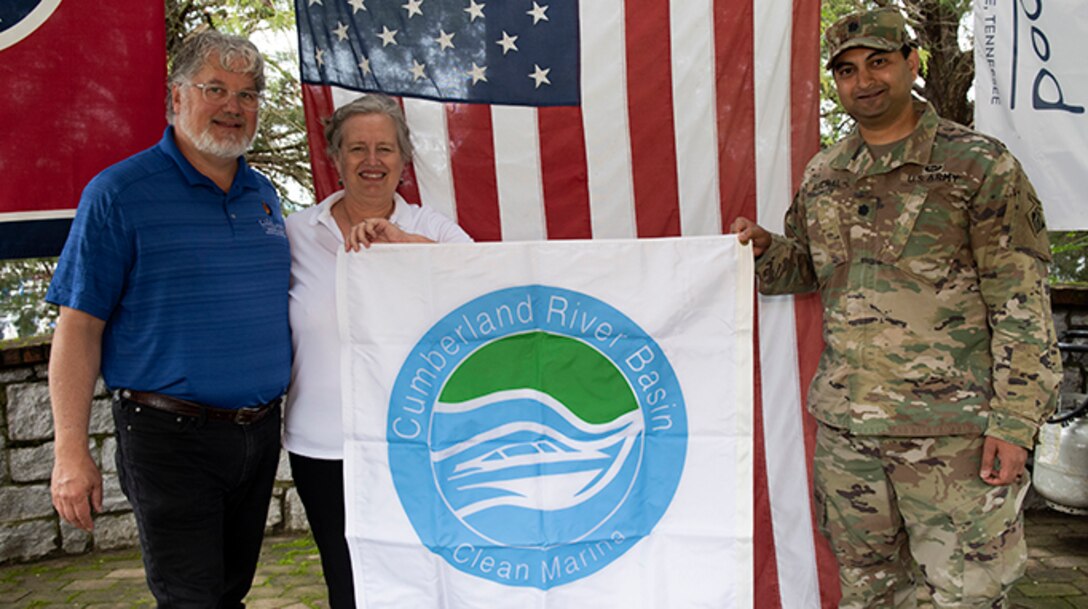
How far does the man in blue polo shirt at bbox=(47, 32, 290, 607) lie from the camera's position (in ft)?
5.85

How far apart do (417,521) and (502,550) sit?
237mm

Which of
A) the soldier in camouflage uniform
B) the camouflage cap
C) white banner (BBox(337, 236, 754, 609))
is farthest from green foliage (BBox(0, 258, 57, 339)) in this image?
the camouflage cap

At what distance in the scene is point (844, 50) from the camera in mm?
Answer: 2031

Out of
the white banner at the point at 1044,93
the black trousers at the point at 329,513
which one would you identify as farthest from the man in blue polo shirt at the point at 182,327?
the white banner at the point at 1044,93

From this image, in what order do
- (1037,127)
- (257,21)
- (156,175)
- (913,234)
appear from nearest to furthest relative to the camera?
1. (156,175)
2. (913,234)
3. (1037,127)
4. (257,21)

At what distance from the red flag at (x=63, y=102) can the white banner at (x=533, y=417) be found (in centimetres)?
101

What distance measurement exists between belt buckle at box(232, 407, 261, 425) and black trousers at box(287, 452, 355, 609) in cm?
19

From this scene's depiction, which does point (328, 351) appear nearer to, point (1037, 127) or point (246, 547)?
point (246, 547)

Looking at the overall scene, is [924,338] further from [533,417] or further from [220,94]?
[220,94]

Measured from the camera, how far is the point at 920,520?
201 cm

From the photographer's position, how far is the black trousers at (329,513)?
6.88ft

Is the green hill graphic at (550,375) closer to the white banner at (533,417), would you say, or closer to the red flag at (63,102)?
the white banner at (533,417)

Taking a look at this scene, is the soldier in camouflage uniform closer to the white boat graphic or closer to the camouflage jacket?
the camouflage jacket

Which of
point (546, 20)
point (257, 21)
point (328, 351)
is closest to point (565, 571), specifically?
point (328, 351)
